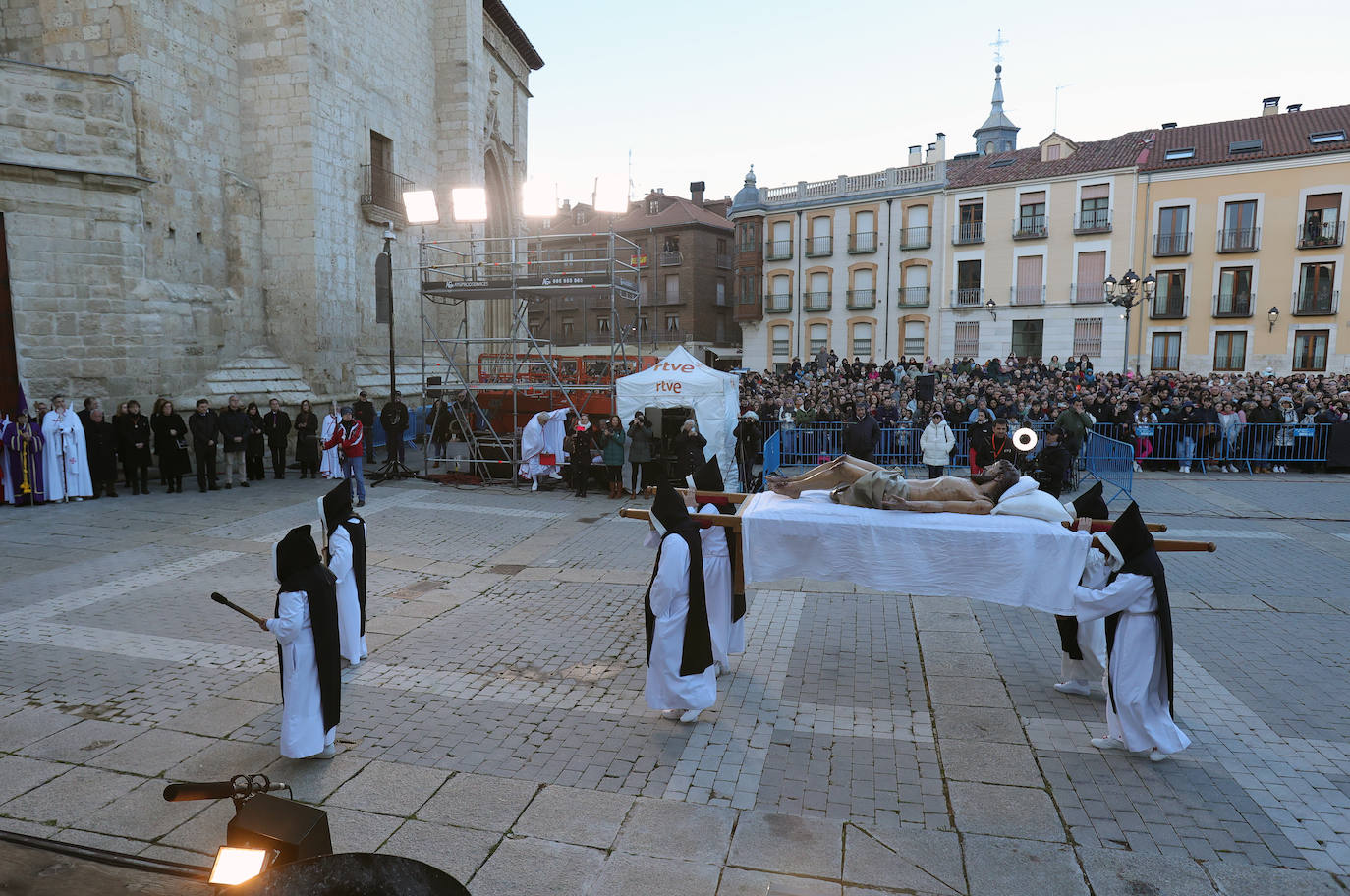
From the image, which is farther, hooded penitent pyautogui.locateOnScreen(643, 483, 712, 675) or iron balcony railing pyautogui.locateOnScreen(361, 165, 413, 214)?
iron balcony railing pyautogui.locateOnScreen(361, 165, 413, 214)

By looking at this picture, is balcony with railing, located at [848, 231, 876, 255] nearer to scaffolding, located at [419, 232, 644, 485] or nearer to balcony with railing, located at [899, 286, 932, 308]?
balcony with railing, located at [899, 286, 932, 308]

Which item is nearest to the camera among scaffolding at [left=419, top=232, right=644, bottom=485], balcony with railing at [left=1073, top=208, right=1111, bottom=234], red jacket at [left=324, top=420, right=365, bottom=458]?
red jacket at [left=324, top=420, right=365, bottom=458]

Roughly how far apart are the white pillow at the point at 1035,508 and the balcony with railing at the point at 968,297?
1311 inches

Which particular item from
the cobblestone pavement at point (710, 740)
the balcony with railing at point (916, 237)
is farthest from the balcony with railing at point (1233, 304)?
the cobblestone pavement at point (710, 740)

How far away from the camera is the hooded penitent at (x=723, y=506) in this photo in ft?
22.1

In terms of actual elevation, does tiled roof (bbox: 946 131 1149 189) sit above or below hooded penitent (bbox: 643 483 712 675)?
above

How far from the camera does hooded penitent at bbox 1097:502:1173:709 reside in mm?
5348

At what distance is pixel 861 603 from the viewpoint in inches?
344

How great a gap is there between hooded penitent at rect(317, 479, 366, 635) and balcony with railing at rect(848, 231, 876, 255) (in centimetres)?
3603

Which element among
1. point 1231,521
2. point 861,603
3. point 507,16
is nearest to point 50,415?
point 861,603

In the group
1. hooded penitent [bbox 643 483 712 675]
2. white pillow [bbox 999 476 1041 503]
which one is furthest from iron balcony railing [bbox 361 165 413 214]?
white pillow [bbox 999 476 1041 503]

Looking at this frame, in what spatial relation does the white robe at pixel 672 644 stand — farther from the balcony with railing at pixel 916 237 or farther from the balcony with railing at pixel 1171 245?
the balcony with railing at pixel 916 237

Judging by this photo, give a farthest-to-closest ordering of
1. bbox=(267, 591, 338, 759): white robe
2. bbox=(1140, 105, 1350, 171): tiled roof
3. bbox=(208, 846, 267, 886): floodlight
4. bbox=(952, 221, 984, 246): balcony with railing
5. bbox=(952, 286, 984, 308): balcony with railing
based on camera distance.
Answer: bbox=(952, 286, 984, 308): balcony with railing, bbox=(952, 221, 984, 246): balcony with railing, bbox=(1140, 105, 1350, 171): tiled roof, bbox=(267, 591, 338, 759): white robe, bbox=(208, 846, 267, 886): floodlight

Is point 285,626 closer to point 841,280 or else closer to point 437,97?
point 437,97
